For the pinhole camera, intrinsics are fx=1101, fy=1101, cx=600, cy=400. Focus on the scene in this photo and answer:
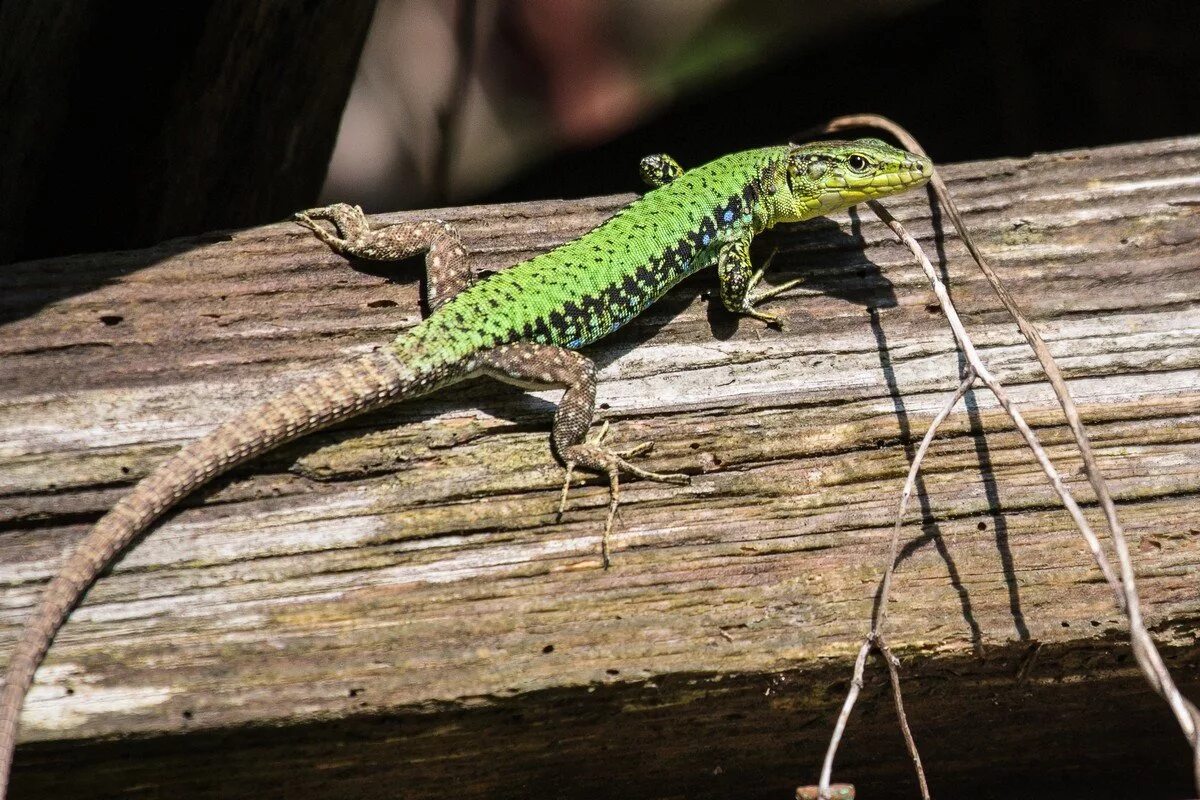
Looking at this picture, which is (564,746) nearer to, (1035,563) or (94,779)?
(94,779)

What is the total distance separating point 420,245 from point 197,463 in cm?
91

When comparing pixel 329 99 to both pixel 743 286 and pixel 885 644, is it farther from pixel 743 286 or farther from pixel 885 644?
pixel 885 644

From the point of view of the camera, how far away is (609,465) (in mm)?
2379

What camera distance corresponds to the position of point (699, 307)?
304cm

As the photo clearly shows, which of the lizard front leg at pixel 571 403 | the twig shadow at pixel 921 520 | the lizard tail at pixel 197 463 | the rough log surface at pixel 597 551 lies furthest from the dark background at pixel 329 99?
the twig shadow at pixel 921 520

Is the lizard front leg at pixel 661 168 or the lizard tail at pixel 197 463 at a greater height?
the lizard front leg at pixel 661 168

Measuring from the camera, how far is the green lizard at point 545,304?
2.21 meters

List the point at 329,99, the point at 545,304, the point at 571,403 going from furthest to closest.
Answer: the point at 329,99 < the point at 545,304 < the point at 571,403

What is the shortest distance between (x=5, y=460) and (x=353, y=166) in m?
3.82

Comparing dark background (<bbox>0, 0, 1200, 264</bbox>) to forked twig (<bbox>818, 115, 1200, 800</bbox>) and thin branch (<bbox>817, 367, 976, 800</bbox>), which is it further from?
thin branch (<bbox>817, 367, 976, 800</bbox>)

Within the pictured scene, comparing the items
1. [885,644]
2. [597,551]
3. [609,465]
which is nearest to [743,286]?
[609,465]

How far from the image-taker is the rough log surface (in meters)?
2.02

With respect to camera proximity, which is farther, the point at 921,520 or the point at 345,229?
the point at 345,229

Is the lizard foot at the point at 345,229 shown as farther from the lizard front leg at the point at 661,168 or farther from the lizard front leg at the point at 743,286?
the lizard front leg at the point at 661,168
